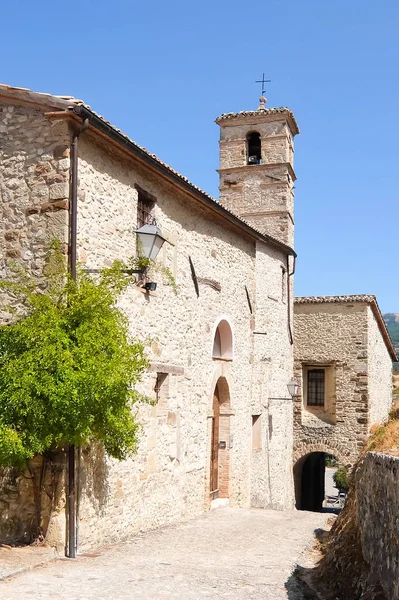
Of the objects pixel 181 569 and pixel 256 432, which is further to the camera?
pixel 256 432

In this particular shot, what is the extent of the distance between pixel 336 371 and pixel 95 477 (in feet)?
47.1

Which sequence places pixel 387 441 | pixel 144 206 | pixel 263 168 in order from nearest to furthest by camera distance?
Result: pixel 387 441 → pixel 144 206 → pixel 263 168

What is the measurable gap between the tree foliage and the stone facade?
1420cm

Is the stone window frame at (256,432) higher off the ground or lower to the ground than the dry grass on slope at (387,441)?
lower

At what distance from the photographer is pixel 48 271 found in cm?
844

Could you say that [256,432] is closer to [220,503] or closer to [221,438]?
[221,438]

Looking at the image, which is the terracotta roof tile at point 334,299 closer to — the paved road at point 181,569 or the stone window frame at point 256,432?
the stone window frame at point 256,432

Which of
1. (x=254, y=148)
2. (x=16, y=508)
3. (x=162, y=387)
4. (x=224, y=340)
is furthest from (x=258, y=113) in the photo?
(x=16, y=508)

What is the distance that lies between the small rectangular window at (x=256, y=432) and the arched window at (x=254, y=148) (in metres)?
9.14

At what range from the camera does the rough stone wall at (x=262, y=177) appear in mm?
21062

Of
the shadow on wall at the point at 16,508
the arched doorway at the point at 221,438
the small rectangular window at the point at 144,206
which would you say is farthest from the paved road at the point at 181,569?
the small rectangular window at the point at 144,206

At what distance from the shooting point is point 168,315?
1128cm

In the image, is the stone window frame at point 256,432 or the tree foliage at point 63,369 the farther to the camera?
the stone window frame at point 256,432

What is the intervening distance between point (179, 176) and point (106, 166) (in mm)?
1990
